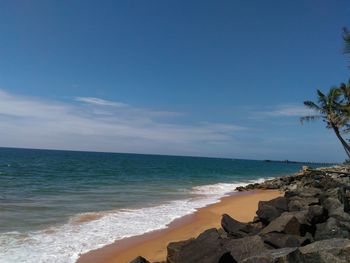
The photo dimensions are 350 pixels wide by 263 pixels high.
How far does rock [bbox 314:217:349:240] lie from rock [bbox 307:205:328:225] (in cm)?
39

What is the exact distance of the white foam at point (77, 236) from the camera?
1069 centimetres

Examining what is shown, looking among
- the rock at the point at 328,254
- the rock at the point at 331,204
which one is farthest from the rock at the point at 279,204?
the rock at the point at 328,254

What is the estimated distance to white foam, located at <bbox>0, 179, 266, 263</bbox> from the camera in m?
10.7

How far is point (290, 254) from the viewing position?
655cm

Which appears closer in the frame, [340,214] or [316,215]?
[316,215]

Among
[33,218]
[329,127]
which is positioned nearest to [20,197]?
[33,218]

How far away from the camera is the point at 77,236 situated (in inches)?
510

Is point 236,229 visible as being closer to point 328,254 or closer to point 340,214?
point 340,214

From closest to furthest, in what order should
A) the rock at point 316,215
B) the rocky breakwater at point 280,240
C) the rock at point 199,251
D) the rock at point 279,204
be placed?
1. the rocky breakwater at point 280,240
2. the rock at point 199,251
3. the rock at point 316,215
4. the rock at point 279,204

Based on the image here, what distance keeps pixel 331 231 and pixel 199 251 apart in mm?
4003

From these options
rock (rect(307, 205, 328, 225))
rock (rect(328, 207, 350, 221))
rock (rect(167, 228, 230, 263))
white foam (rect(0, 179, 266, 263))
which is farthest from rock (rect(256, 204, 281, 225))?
white foam (rect(0, 179, 266, 263))

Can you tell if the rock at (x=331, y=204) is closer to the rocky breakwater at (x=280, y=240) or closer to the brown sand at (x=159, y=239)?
the rocky breakwater at (x=280, y=240)

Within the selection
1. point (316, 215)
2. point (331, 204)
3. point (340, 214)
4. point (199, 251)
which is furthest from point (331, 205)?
point (199, 251)

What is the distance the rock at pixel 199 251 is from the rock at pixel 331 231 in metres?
3.06
